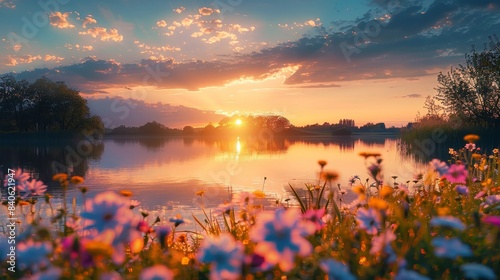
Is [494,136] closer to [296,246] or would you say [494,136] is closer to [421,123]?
[421,123]

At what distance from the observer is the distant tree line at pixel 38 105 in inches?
2089

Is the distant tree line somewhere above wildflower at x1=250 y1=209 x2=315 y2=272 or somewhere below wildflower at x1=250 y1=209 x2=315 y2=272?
above

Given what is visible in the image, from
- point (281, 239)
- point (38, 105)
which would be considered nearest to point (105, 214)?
point (281, 239)

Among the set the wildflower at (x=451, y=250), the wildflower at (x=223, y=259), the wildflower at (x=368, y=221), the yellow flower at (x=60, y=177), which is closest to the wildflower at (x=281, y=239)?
the wildflower at (x=223, y=259)

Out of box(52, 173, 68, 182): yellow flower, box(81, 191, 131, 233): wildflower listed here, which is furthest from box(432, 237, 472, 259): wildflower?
box(52, 173, 68, 182): yellow flower

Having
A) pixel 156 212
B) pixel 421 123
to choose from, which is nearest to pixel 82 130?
pixel 421 123

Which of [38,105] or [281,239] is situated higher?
[38,105]

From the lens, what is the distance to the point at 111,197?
157 cm

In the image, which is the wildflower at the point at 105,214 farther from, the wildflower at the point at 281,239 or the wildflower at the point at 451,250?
the wildflower at the point at 451,250

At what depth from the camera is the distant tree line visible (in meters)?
53.1

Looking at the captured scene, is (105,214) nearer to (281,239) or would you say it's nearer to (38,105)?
(281,239)

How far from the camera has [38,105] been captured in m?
53.3

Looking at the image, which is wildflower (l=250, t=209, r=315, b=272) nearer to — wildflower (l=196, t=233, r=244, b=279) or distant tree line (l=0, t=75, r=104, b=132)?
wildflower (l=196, t=233, r=244, b=279)

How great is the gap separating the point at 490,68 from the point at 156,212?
24.6 metres
